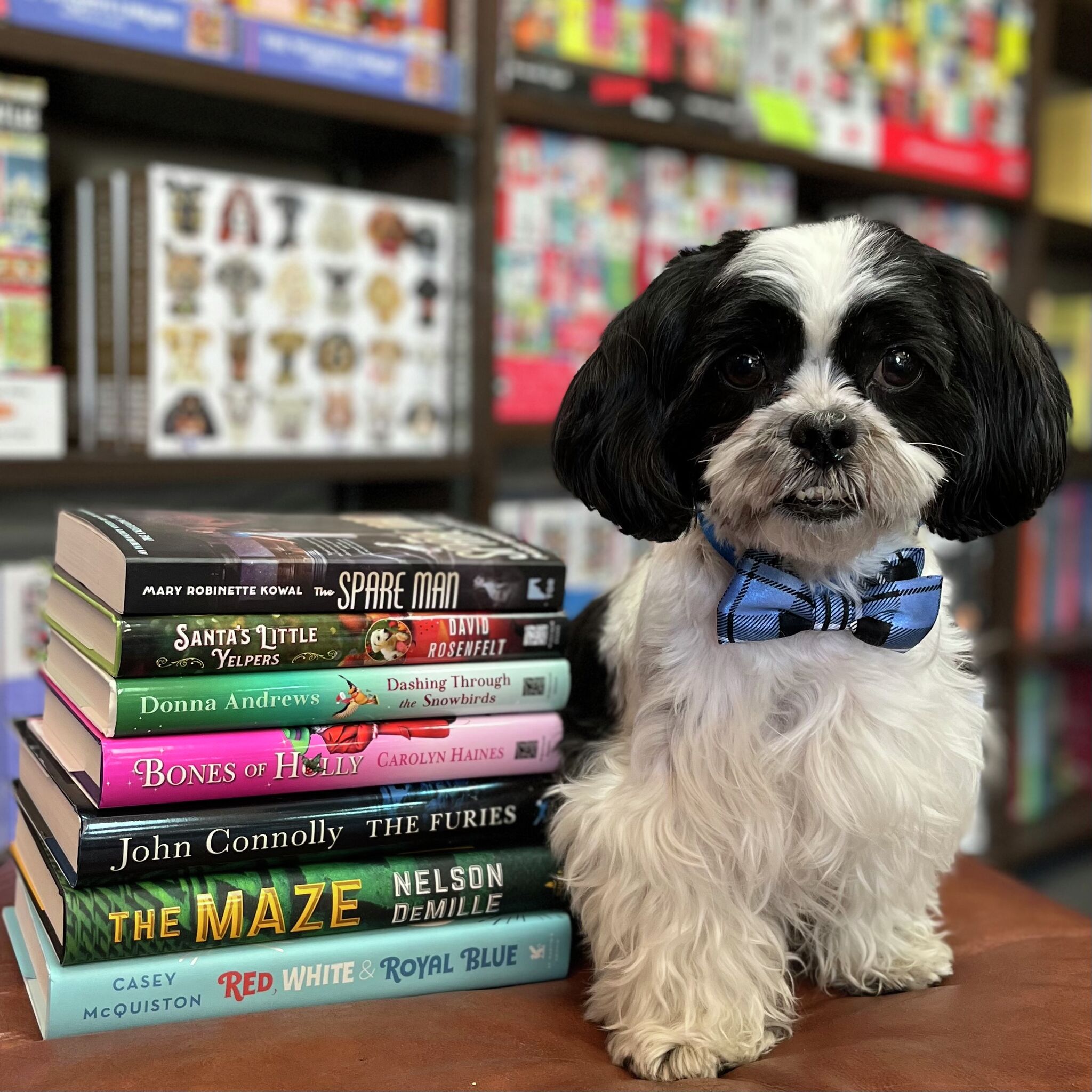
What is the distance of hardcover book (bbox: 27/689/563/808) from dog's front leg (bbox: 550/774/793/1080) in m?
0.08

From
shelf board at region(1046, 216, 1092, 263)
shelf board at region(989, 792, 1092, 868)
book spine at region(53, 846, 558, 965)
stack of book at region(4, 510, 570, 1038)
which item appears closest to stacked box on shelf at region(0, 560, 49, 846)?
stack of book at region(4, 510, 570, 1038)

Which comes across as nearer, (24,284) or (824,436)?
(824,436)

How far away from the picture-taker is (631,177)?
1.73 meters

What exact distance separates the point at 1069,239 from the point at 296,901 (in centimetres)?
230

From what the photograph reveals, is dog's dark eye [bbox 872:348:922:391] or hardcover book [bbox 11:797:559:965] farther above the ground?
dog's dark eye [bbox 872:348:922:391]

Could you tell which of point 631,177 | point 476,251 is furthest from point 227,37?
point 631,177

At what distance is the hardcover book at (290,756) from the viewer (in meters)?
0.69

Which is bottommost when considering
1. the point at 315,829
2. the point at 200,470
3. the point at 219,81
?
the point at 315,829

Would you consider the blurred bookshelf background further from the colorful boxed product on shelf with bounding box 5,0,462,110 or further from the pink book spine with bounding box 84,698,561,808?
the pink book spine with bounding box 84,698,561,808

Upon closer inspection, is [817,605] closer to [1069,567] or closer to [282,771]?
[282,771]

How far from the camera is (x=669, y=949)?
72 centimetres

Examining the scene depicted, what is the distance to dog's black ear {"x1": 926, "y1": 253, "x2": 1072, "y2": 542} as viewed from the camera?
0.69 meters

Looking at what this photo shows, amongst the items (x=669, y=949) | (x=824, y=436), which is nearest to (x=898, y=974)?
(x=669, y=949)

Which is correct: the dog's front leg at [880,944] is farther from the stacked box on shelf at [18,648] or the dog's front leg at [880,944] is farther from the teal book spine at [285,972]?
the stacked box on shelf at [18,648]
